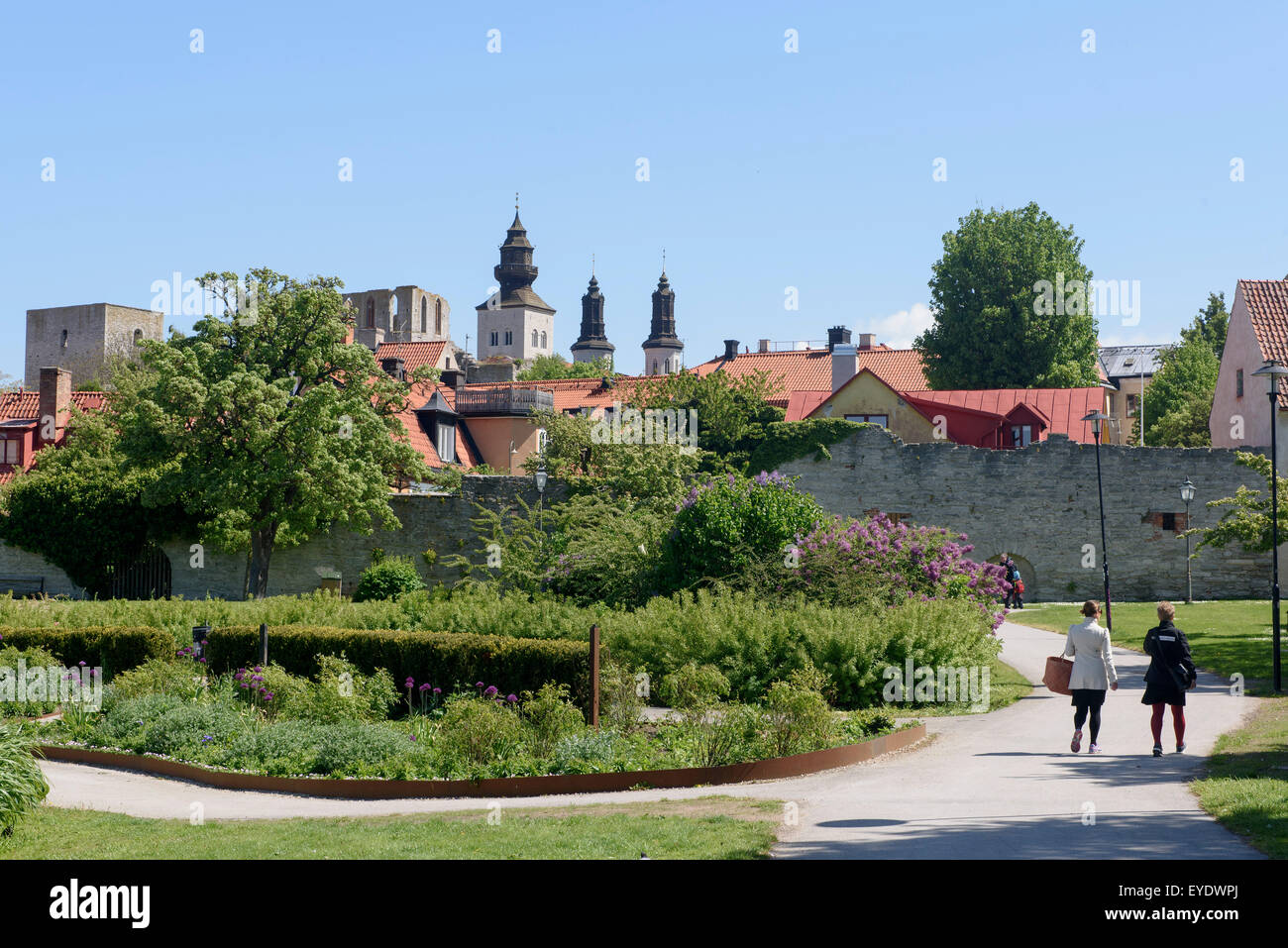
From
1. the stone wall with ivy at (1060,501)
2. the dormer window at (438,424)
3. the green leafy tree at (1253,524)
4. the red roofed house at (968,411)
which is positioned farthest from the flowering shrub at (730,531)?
the dormer window at (438,424)

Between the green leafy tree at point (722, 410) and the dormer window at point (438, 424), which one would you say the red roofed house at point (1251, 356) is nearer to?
the green leafy tree at point (722, 410)

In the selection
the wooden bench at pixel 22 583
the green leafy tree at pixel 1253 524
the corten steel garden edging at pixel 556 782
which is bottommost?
the corten steel garden edging at pixel 556 782

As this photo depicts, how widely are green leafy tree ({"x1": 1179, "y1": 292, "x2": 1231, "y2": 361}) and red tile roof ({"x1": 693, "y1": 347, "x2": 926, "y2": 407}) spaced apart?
22005 millimetres

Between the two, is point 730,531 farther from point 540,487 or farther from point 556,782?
point 556,782

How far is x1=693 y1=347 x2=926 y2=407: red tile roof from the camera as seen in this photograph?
67.0 metres

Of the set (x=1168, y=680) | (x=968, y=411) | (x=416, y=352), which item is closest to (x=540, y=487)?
(x=1168, y=680)

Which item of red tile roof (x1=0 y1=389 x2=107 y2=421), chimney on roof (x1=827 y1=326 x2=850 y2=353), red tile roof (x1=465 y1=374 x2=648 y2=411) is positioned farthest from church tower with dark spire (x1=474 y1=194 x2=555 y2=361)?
red tile roof (x1=0 y1=389 x2=107 y2=421)

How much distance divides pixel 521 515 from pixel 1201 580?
19641mm

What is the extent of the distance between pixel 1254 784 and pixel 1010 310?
2077 inches

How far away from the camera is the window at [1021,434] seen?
49.9 meters

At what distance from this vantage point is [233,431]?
114 ft

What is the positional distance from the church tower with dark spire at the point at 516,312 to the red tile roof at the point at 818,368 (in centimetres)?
8746
